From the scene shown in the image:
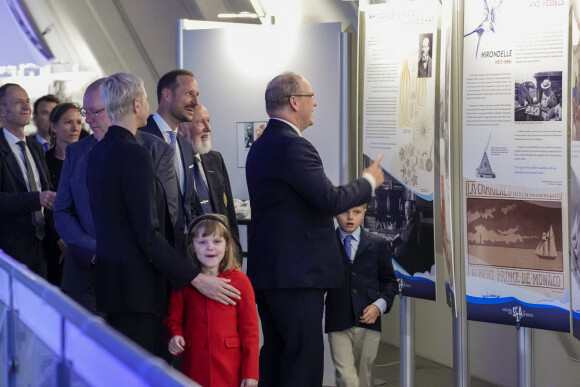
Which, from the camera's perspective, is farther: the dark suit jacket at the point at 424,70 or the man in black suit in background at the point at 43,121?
the man in black suit in background at the point at 43,121

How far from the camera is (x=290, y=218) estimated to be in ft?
13.6

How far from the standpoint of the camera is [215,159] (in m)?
4.68

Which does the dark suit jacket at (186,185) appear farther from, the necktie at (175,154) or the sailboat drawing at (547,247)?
the sailboat drawing at (547,247)

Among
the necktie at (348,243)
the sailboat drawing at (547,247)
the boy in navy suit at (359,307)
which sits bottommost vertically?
the boy in navy suit at (359,307)

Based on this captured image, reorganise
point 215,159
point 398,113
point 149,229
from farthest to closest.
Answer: point 398,113 < point 215,159 < point 149,229

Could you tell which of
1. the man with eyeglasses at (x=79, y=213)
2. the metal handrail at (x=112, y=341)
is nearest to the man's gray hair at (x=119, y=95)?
the man with eyeglasses at (x=79, y=213)

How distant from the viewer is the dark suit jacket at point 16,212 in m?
5.28

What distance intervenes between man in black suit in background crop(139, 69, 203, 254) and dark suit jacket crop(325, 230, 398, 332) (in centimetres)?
91

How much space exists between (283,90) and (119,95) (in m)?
0.88

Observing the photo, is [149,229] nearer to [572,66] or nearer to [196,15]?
[572,66]

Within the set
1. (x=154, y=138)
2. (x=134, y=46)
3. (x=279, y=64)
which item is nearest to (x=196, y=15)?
(x=134, y=46)

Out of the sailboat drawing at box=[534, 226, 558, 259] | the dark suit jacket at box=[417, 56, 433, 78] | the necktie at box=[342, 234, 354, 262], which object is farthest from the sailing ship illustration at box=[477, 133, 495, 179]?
the necktie at box=[342, 234, 354, 262]

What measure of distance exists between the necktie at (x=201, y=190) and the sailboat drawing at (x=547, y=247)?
58.3 inches

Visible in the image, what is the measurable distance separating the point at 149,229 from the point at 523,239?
1.76 meters
